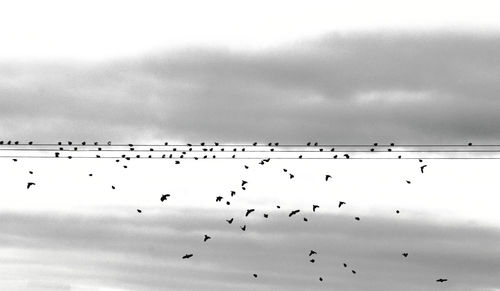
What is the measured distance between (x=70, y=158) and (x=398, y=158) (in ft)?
78.0

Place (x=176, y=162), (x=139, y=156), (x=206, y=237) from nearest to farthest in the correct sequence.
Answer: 1. (x=139, y=156)
2. (x=176, y=162)
3. (x=206, y=237)

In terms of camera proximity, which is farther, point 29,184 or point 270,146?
point 29,184

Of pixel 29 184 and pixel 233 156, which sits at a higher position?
pixel 29 184

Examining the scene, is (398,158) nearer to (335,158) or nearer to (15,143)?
(335,158)

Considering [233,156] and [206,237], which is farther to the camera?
[206,237]

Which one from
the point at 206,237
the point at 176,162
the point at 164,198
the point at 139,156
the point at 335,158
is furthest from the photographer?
the point at 206,237

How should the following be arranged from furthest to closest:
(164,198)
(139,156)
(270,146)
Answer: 1. (164,198)
2. (139,156)
3. (270,146)

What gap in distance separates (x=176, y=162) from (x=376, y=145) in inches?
770

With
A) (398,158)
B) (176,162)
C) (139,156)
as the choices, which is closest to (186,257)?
(176,162)

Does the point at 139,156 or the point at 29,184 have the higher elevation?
the point at 29,184

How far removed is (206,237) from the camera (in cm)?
8394

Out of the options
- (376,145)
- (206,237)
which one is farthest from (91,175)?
(206,237)

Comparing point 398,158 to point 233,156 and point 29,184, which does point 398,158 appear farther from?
point 29,184

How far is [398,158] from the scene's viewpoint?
1937 inches
